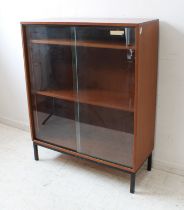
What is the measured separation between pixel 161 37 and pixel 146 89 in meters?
0.35

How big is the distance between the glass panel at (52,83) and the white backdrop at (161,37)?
1.13 feet

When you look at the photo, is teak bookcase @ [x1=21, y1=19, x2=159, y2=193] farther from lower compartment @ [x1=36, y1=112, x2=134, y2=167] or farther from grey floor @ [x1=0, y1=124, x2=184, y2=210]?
grey floor @ [x1=0, y1=124, x2=184, y2=210]

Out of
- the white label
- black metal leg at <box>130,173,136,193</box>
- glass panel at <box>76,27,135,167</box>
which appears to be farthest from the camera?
black metal leg at <box>130,173,136,193</box>

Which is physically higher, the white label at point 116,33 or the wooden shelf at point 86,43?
the white label at point 116,33

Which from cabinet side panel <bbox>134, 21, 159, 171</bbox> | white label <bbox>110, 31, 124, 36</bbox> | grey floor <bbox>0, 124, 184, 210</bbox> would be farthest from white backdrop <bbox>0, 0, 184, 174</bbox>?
white label <bbox>110, 31, 124, 36</bbox>

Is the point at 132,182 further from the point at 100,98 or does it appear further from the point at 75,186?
the point at 100,98

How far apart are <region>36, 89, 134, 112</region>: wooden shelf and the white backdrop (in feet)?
0.99

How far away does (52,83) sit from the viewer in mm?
2051

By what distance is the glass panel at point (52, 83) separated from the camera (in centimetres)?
186

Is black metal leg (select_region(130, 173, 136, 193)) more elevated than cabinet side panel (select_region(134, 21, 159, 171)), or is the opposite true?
cabinet side panel (select_region(134, 21, 159, 171))

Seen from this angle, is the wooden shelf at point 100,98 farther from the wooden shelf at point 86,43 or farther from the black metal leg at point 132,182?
the black metal leg at point 132,182

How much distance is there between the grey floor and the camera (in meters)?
1.73

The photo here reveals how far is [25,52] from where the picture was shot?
1.94 m

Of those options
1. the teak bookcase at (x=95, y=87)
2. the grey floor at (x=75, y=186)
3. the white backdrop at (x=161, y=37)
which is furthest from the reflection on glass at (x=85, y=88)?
the white backdrop at (x=161, y=37)
